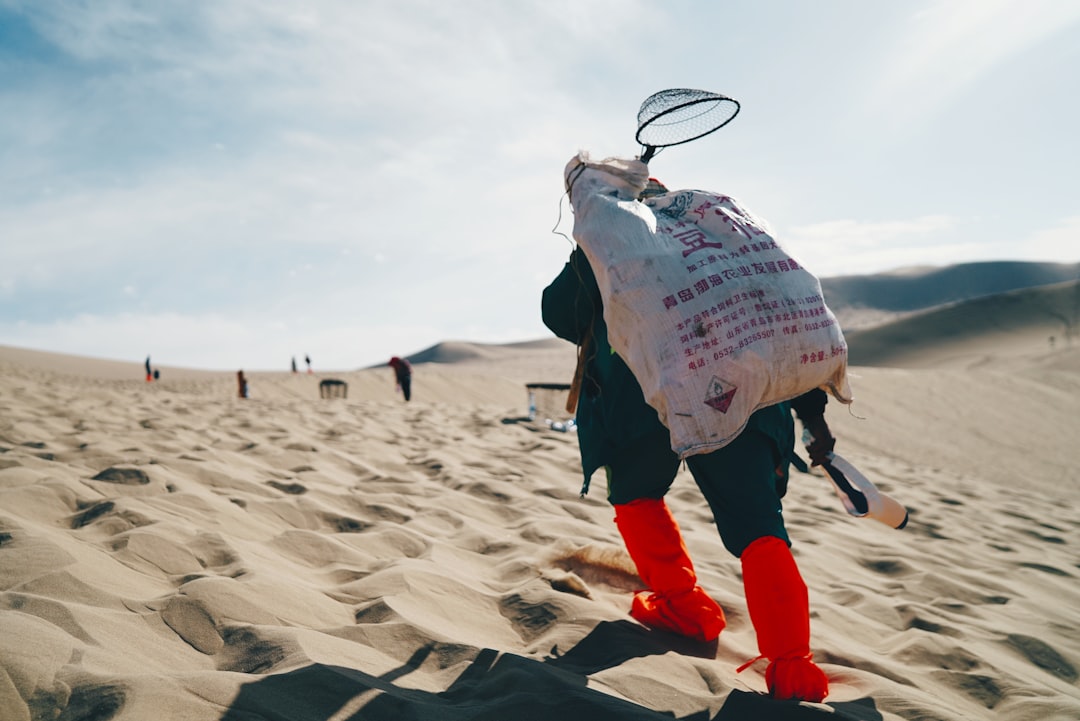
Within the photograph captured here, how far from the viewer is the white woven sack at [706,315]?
1633mm

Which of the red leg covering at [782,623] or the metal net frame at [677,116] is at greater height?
the metal net frame at [677,116]

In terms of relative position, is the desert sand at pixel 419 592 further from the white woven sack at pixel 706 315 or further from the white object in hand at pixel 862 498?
the white woven sack at pixel 706 315

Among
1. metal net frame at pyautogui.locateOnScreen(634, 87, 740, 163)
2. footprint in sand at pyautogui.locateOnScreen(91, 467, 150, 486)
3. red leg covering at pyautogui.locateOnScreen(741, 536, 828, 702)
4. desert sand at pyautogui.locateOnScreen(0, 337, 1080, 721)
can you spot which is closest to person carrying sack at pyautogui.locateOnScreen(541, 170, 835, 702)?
red leg covering at pyautogui.locateOnScreen(741, 536, 828, 702)

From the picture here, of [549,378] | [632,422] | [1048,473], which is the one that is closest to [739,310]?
[632,422]

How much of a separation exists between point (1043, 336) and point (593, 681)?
38518mm

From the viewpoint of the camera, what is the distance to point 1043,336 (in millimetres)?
31969

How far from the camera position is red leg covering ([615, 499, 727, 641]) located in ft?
7.20

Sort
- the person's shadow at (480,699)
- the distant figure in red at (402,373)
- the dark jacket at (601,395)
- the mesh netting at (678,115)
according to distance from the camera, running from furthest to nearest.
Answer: the distant figure in red at (402,373) → the mesh netting at (678,115) → the dark jacket at (601,395) → the person's shadow at (480,699)

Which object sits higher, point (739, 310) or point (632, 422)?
point (739, 310)

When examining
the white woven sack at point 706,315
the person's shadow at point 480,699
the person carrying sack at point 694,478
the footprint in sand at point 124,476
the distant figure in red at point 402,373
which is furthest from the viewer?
the distant figure in red at point 402,373

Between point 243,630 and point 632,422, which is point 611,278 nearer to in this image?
point 632,422

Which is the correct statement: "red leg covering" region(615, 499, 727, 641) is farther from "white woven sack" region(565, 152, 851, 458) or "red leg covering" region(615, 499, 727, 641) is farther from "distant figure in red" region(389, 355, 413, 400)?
"distant figure in red" region(389, 355, 413, 400)

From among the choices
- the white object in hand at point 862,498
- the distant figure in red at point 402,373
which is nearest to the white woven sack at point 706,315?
the white object in hand at point 862,498

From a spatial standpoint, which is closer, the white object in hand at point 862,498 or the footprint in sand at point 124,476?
the white object in hand at point 862,498
